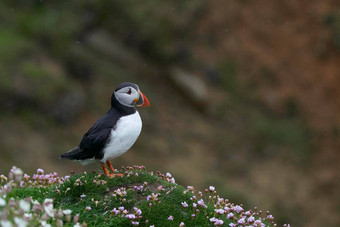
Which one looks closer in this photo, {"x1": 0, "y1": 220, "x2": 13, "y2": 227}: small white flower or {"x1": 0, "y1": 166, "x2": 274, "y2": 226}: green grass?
{"x1": 0, "y1": 220, "x2": 13, "y2": 227}: small white flower

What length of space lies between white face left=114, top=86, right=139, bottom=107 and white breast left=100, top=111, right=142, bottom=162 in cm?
27

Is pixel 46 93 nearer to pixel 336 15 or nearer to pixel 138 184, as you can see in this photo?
pixel 138 184

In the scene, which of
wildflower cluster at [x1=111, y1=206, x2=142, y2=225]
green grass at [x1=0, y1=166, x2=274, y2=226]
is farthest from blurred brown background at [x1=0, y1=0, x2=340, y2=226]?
wildflower cluster at [x1=111, y1=206, x2=142, y2=225]

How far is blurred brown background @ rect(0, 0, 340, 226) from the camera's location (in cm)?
1973

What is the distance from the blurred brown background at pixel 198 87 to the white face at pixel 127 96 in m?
9.96

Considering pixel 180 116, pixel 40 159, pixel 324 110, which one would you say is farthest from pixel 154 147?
pixel 324 110

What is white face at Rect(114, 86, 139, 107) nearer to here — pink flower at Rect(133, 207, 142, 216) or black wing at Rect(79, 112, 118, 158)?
black wing at Rect(79, 112, 118, 158)

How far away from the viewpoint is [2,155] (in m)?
18.3

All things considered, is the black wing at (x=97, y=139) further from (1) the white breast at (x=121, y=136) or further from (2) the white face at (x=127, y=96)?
(2) the white face at (x=127, y=96)

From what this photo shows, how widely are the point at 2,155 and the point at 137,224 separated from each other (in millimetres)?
11291

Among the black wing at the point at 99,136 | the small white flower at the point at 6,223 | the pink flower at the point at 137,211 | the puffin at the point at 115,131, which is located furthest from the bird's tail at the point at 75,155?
the small white flower at the point at 6,223

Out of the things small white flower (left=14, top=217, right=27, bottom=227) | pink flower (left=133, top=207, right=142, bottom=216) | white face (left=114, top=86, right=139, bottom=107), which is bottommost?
small white flower (left=14, top=217, right=27, bottom=227)

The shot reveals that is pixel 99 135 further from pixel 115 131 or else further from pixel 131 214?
pixel 131 214

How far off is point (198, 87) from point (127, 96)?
49.4ft
